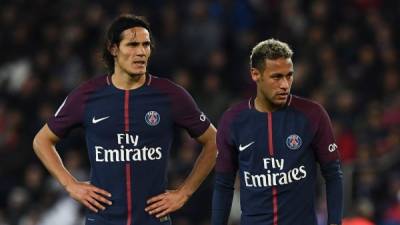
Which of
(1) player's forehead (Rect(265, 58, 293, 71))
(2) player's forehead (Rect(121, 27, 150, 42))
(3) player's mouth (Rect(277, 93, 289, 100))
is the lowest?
(3) player's mouth (Rect(277, 93, 289, 100))

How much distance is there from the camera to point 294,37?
13352 millimetres

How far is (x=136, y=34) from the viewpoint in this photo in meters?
6.44

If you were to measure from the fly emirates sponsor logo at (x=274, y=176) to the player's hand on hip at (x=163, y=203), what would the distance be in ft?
1.74

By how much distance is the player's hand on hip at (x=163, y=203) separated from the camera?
633cm

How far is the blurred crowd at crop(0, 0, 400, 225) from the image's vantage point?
11398 mm

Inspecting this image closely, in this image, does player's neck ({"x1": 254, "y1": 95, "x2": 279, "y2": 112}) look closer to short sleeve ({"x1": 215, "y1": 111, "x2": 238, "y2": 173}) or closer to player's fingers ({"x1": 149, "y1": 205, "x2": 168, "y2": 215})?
short sleeve ({"x1": 215, "y1": 111, "x2": 238, "y2": 173})

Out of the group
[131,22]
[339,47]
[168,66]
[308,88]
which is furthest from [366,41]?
[131,22]

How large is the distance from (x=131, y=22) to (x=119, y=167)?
2.94ft

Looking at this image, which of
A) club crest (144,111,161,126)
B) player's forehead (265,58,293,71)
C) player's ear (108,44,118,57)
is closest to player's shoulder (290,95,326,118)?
player's forehead (265,58,293,71)

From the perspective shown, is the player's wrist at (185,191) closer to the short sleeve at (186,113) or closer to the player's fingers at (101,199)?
the short sleeve at (186,113)

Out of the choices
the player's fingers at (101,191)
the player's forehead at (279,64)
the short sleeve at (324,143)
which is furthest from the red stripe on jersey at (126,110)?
the short sleeve at (324,143)

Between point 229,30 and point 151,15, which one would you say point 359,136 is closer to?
point 229,30

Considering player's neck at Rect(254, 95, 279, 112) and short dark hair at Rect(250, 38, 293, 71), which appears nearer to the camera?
short dark hair at Rect(250, 38, 293, 71)

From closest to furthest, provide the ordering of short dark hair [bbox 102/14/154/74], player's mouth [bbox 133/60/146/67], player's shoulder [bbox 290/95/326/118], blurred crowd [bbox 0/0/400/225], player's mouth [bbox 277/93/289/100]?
player's mouth [bbox 277/93/289/100], player's shoulder [bbox 290/95/326/118], player's mouth [bbox 133/60/146/67], short dark hair [bbox 102/14/154/74], blurred crowd [bbox 0/0/400/225]
